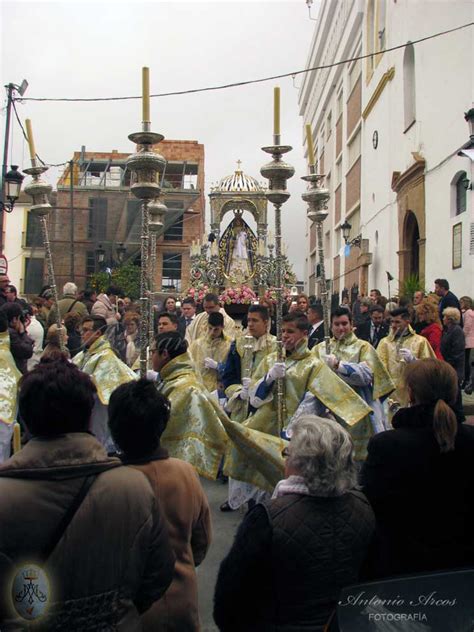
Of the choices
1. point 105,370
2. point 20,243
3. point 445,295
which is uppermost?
point 20,243

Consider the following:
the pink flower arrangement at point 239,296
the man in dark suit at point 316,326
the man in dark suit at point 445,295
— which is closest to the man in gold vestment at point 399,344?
the man in dark suit at point 316,326

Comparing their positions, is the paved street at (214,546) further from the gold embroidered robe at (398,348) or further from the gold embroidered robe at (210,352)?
the gold embroidered robe at (398,348)

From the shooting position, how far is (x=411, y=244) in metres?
18.8

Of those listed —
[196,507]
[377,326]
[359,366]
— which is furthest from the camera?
[377,326]

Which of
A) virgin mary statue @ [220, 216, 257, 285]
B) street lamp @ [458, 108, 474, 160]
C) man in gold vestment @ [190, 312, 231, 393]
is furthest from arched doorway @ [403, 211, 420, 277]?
man in gold vestment @ [190, 312, 231, 393]

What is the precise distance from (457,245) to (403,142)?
20.0 ft

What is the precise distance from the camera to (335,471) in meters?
2.28

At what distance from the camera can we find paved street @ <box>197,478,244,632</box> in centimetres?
409

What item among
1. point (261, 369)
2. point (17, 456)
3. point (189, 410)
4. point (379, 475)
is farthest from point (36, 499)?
point (261, 369)

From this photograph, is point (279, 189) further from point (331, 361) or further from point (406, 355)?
point (406, 355)

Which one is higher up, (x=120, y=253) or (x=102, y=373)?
(x=120, y=253)

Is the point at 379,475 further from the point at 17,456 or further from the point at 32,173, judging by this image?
the point at 32,173

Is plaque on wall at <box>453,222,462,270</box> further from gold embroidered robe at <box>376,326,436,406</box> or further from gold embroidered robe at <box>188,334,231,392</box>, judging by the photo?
gold embroidered robe at <box>188,334,231,392</box>

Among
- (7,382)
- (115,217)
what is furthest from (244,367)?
(115,217)
